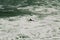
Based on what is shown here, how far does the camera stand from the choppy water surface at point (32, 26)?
26.6 feet

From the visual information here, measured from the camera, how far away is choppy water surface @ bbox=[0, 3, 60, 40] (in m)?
8.10

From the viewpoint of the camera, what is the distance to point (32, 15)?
1149 cm

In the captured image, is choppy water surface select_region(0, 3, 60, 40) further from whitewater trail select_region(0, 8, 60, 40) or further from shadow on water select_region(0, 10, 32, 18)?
shadow on water select_region(0, 10, 32, 18)

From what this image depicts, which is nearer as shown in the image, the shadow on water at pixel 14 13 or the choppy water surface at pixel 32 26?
the choppy water surface at pixel 32 26

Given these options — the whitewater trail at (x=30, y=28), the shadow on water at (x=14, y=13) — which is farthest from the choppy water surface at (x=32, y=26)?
the shadow on water at (x=14, y=13)

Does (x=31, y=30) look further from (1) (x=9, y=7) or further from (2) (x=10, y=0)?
(2) (x=10, y=0)

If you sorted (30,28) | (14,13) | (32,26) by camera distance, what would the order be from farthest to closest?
1. (14,13)
2. (32,26)
3. (30,28)

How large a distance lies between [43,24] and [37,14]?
2.13 meters

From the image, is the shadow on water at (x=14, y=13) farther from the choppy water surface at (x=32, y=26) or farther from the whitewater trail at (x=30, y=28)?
the whitewater trail at (x=30, y=28)

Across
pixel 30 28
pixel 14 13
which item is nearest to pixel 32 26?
pixel 30 28

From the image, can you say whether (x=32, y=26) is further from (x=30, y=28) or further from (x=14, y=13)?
(x=14, y=13)

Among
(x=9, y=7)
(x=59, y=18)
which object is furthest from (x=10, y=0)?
(x=59, y=18)

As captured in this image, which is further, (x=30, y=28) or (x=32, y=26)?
(x=32, y=26)

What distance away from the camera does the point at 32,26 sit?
30.7 ft
